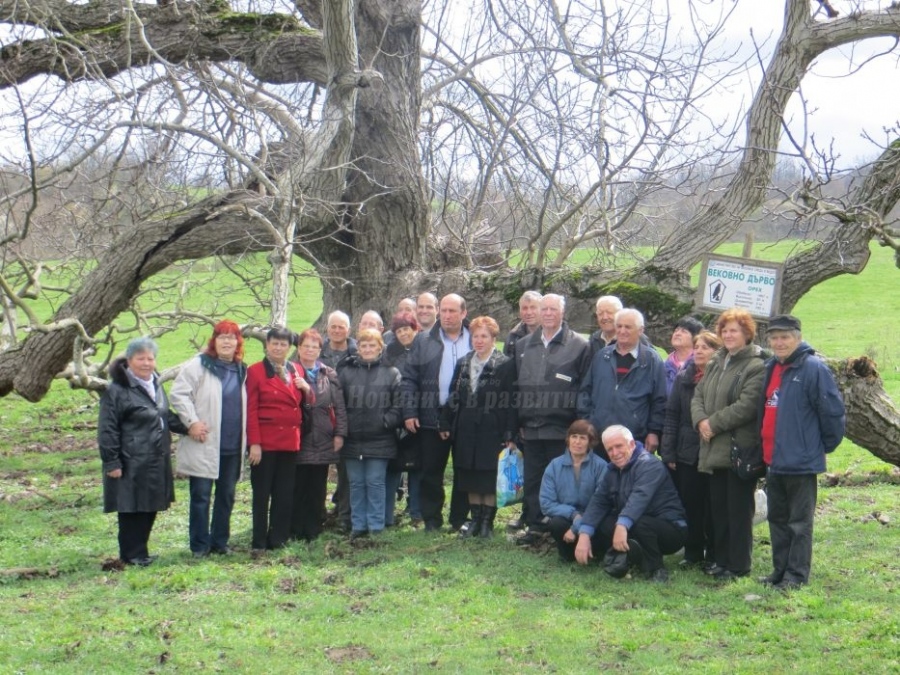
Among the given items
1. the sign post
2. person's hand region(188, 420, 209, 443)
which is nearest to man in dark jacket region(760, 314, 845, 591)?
the sign post

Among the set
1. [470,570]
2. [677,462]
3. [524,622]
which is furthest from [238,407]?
[677,462]

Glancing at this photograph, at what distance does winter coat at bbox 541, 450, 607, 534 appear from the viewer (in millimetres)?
7266

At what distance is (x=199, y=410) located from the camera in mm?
7383

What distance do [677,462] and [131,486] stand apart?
387 cm

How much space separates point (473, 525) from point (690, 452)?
6.31 ft

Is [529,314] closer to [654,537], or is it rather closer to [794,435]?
[654,537]

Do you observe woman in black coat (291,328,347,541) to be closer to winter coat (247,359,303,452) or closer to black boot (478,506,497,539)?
winter coat (247,359,303,452)

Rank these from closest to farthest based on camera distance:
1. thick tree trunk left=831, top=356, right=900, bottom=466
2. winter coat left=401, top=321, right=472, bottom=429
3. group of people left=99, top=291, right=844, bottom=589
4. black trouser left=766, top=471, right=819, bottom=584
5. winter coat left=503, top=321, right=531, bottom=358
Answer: black trouser left=766, top=471, right=819, bottom=584 < group of people left=99, top=291, right=844, bottom=589 < winter coat left=401, top=321, right=472, bottom=429 < winter coat left=503, top=321, right=531, bottom=358 < thick tree trunk left=831, top=356, right=900, bottom=466

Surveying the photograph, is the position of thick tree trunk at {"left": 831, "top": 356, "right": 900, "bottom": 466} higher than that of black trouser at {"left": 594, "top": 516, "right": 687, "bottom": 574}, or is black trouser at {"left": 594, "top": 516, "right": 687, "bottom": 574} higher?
thick tree trunk at {"left": 831, "top": 356, "right": 900, "bottom": 466}

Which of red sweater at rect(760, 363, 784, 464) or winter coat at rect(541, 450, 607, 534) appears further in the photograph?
winter coat at rect(541, 450, 607, 534)

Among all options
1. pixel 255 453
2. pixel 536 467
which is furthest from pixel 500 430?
pixel 255 453

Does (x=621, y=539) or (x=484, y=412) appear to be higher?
(x=484, y=412)

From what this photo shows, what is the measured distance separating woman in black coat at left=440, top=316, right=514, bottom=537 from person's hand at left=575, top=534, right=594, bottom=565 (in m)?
1.18

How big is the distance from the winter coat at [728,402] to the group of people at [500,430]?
0.01 m
